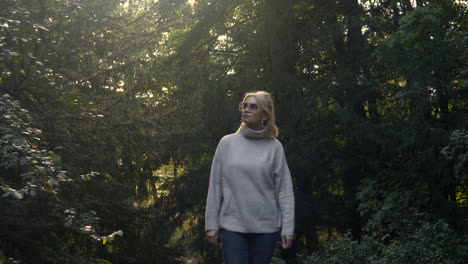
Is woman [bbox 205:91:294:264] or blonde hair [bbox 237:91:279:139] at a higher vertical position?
blonde hair [bbox 237:91:279:139]

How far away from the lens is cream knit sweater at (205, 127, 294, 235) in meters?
4.52

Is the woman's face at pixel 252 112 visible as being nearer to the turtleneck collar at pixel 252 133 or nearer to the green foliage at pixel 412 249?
the turtleneck collar at pixel 252 133

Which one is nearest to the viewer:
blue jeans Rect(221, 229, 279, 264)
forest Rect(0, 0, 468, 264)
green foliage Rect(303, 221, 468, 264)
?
blue jeans Rect(221, 229, 279, 264)

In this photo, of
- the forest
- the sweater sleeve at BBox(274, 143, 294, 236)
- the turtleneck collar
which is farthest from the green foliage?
the turtleneck collar

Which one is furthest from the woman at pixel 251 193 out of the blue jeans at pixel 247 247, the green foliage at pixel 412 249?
the green foliage at pixel 412 249

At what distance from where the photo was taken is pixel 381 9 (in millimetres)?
16547

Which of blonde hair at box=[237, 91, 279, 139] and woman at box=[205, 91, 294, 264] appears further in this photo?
blonde hair at box=[237, 91, 279, 139]

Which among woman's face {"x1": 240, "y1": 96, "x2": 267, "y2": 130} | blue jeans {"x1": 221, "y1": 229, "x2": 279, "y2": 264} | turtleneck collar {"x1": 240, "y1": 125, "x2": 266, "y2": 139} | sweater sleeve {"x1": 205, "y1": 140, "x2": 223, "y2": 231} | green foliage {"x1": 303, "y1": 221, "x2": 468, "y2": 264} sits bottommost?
green foliage {"x1": 303, "y1": 221, "x2": 468, "y2": 264}

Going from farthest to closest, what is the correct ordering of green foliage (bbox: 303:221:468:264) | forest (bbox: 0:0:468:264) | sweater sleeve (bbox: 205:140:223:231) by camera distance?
1. green foliage (bbox: 303:221:468:264)
2. forest (bbox: 0:0:468:264)
3. sweater sleeve (bbox: 205:140:223:231)

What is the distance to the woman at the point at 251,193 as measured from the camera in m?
4.50

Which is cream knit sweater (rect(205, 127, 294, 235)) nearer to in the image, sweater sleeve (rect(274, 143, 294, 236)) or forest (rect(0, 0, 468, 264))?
sweater sleeve (rect(274, 143, 294, 236))

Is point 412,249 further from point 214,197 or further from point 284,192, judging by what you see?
point 214,197

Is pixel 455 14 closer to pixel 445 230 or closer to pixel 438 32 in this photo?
pixel 438 32

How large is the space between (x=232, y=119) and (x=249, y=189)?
10325 millimetres
